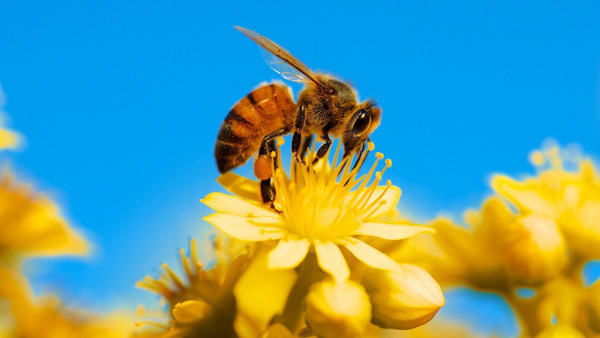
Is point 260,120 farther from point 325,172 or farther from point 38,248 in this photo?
point 38,248

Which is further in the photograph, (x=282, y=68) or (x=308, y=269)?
(x=282, y=68)

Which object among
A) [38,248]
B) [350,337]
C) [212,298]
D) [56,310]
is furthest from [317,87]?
[38,248]

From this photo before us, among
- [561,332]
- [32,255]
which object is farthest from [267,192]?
[32,255]

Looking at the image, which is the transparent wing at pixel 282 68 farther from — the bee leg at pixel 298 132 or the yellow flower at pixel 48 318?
the yellow flower at pixel 48 318

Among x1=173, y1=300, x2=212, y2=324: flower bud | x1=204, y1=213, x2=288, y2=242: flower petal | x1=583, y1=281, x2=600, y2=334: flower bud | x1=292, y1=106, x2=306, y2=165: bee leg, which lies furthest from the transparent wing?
x1=583, y1=281, x2=600, y2=334: flower bud

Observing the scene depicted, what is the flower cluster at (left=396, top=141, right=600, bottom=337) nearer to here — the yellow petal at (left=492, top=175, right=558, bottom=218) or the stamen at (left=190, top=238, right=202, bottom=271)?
the yellow petal at (left=492, top=175, right=558, bottom=218)

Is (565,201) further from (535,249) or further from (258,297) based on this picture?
(258,297)
